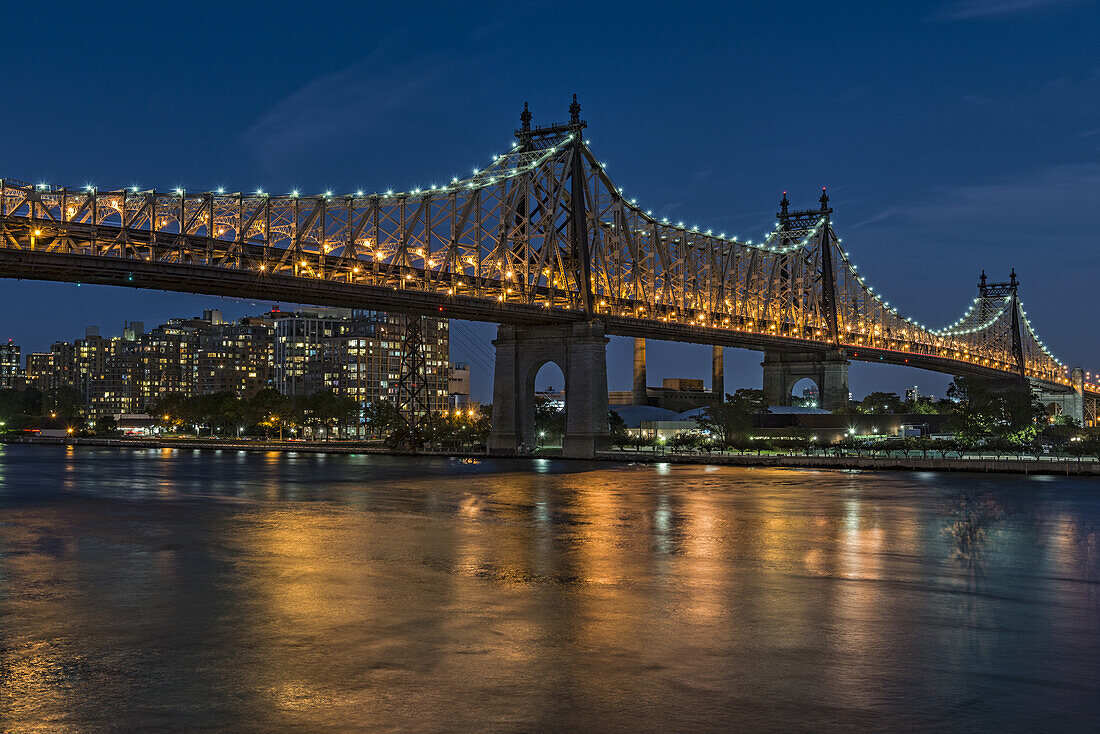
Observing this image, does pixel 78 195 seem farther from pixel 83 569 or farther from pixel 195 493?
pixel 83 569

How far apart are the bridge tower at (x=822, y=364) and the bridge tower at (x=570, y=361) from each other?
55996 millimetres

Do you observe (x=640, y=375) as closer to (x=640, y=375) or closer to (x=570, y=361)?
(x=640, y=375)

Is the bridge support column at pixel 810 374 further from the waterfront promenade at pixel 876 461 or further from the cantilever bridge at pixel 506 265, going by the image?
the waterfront promenade at pixel 876 461

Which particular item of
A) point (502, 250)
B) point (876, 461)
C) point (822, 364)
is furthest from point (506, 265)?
point (822, 364)

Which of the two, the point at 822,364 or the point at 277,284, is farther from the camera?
the point at 822,364

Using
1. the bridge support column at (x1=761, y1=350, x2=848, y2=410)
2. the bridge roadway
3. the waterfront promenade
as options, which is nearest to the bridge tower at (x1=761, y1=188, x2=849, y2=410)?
the bridge support column at (x1=761, y1=350, x2=848, y2=410)

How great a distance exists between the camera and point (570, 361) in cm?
9494

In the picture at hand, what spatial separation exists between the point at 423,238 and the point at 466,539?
61199 mm

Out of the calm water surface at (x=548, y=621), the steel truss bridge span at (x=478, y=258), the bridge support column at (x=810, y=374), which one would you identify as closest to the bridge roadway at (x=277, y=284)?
the steel truss bridge span at (x=478, y=258)

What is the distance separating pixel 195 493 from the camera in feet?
175

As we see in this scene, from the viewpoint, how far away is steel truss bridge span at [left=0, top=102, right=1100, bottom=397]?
2606 inches

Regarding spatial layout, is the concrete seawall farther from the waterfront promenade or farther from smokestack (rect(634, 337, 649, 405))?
smokestack (rect(634, 337, 649, 405))

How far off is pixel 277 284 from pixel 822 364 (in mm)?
93326

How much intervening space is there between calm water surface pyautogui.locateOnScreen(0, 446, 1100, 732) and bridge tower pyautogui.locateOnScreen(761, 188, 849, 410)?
340 feet
